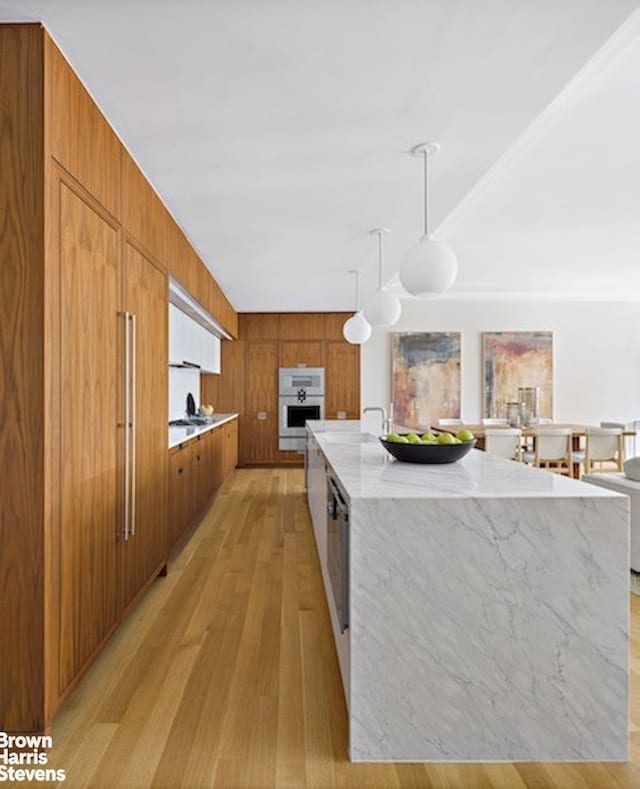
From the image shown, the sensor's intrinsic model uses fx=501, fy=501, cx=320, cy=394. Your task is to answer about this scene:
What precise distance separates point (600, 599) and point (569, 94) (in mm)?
2356

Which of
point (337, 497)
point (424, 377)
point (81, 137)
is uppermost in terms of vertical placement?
point (81, 137)

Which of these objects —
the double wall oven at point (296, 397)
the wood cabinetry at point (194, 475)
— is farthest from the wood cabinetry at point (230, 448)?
the double wall oven at point (296, 397)

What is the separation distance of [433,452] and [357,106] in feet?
5.21

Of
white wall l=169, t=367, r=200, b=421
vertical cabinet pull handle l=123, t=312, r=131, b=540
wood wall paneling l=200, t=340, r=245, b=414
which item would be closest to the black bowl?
vertical cabinet pull handle l=123, t=312, r=131, b=540

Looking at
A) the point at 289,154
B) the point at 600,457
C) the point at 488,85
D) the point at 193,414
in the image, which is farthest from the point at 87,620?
the point at 600,457

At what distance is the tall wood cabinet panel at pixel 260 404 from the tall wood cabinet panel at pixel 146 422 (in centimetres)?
439

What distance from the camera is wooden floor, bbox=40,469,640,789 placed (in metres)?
1.57

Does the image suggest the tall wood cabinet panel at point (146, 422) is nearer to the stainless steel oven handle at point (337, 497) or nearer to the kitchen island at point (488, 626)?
the stainless steel oven handle at point (337, 497)

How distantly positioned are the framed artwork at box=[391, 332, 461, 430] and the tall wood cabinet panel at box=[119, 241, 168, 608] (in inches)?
201

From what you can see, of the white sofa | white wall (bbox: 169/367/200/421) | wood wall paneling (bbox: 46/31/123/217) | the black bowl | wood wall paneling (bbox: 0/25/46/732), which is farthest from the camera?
white wall (bbox: 169/367/200/421)

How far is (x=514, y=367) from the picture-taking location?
314 inches

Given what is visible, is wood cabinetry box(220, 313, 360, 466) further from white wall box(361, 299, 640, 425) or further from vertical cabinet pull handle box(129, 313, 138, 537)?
vertical cabinet pull handle box(129, 313, 138, 537)

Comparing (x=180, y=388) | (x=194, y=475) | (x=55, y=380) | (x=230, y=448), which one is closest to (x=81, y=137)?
(x=55, y=380)

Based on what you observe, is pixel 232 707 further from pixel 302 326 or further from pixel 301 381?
pixel 302 326
